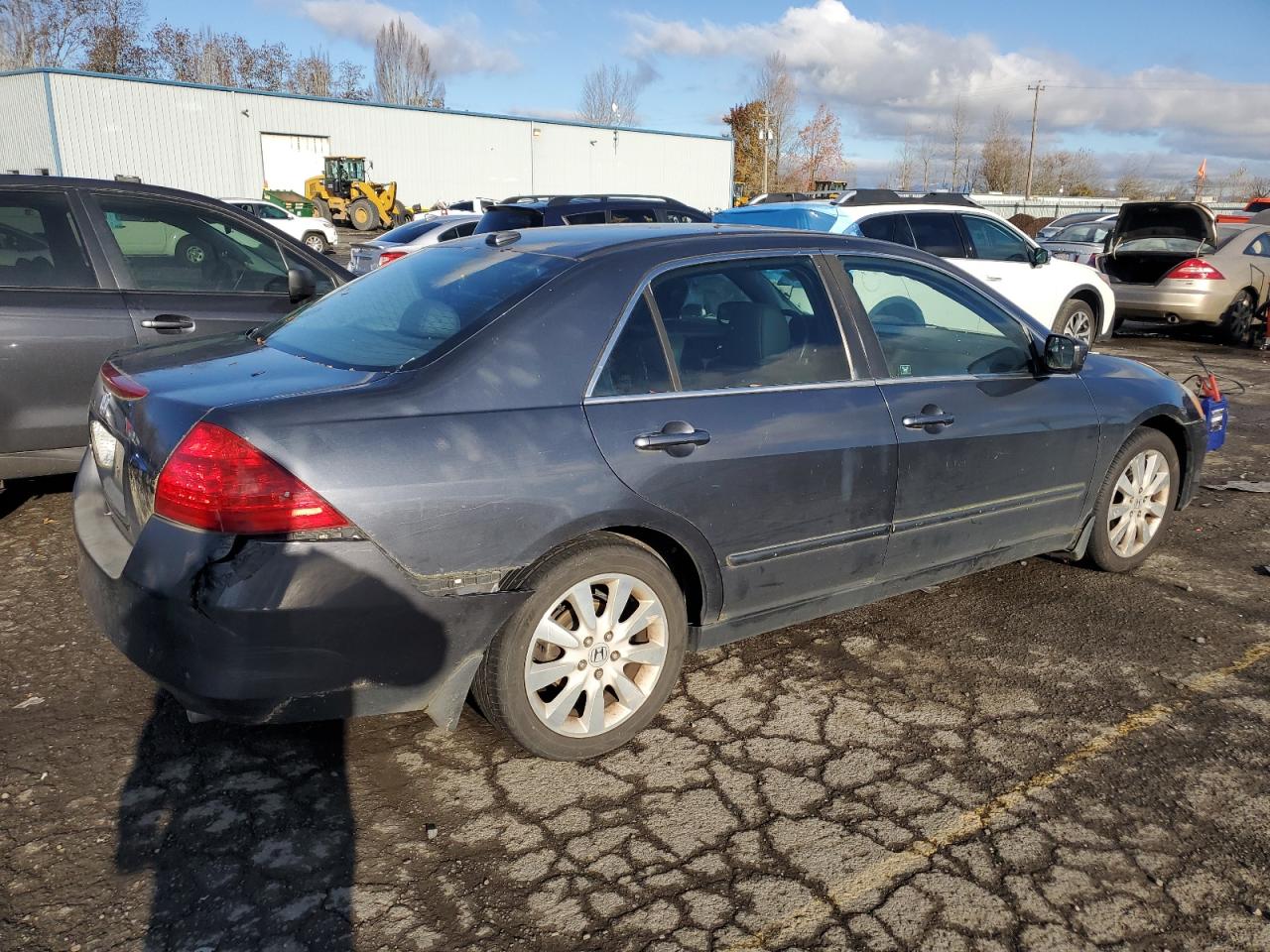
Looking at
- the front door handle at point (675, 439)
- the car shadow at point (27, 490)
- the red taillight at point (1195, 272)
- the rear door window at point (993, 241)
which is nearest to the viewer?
the front door handle at point (675, 439)

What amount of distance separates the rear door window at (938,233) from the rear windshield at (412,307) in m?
6.61

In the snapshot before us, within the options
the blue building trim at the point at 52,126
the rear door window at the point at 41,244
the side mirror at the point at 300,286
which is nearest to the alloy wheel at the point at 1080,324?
the side mirror at the point at 300,286

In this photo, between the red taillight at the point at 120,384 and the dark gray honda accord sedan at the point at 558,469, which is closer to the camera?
the dark gray honda accord sedan at the point at 558,469

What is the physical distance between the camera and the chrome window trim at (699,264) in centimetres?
302

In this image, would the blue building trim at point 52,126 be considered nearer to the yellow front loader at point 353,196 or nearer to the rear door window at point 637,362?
the yellow front loader at point 353,196

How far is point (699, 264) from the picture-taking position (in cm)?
338

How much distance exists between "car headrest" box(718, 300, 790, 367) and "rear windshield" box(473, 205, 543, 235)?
23.4 ft

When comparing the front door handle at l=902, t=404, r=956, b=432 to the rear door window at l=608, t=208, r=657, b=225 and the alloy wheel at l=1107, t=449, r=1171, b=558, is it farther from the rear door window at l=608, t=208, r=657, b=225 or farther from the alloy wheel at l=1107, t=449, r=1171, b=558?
the rear door window at l=608, t=208, r=657, b=225

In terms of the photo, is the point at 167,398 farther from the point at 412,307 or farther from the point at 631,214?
the point at 631,214

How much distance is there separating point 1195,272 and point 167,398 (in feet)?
41.1

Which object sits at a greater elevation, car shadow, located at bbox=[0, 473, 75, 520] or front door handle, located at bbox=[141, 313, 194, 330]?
front door handle, located at bbox=[141, 313, 194, 330]

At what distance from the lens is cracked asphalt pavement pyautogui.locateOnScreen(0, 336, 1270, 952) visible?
8.00 feet

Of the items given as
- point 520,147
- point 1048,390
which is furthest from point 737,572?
point 520,147

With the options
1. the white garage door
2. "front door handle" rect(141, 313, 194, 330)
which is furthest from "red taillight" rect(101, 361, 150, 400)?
the white garage door
